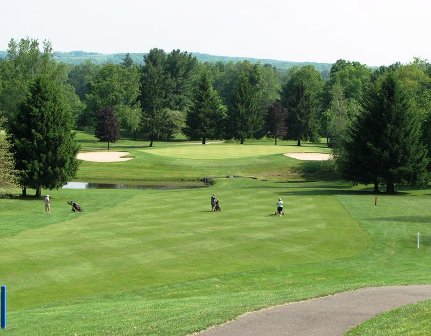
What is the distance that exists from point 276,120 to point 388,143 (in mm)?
69143

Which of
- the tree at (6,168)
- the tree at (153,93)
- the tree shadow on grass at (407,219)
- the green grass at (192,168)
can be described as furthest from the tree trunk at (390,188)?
the tree at (153,93)

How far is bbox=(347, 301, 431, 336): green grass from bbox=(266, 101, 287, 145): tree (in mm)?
125947

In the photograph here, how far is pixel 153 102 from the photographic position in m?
164

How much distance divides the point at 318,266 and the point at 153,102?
430ft

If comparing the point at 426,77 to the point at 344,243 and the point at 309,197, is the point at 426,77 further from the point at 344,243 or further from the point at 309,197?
the point at 344,243

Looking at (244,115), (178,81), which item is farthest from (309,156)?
(178,81)

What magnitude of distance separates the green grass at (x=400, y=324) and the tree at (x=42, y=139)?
54935 mm

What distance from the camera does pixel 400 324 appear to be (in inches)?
669

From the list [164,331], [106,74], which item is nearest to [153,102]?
[106,74]

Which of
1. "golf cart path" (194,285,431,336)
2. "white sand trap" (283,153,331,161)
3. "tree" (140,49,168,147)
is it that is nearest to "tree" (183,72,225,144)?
"tree" (140,49,168,147)

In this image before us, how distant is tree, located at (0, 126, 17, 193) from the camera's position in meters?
62.3

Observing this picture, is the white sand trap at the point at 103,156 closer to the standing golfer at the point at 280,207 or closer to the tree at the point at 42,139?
the tree at the point at 42,139

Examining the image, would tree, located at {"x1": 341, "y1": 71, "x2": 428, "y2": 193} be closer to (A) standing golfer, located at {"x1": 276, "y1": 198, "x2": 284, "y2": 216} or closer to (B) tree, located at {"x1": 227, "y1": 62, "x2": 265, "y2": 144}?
(A) standing golfer, located at {"x1": 276, "y1": 198, "x2": 284, "y2": 216}

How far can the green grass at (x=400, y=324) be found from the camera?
1616 centimetres
